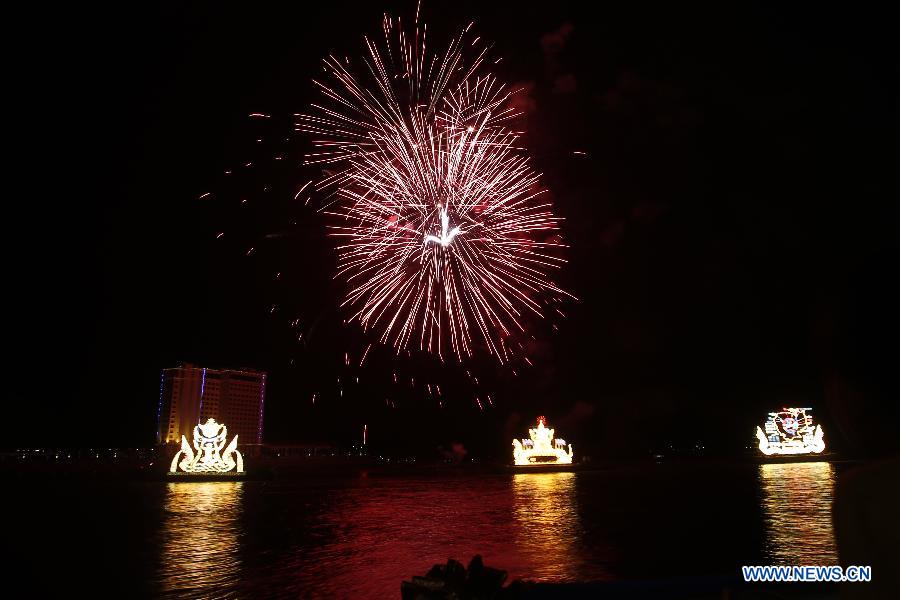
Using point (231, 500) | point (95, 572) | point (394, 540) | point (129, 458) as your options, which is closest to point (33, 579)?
point (95, 572)

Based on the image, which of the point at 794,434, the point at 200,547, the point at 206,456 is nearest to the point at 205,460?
the point at 206,456

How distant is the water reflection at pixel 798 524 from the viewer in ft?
28.8

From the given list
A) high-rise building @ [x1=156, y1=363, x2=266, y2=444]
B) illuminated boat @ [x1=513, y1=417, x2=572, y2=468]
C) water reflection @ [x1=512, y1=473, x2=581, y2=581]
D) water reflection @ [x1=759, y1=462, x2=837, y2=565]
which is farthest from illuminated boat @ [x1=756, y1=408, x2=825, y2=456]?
high-rise building @ [x1=156, y1=363, x2=266, y2=444]

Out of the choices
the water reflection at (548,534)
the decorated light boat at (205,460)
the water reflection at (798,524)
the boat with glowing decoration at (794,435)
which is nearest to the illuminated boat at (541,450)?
the boat with glowing decoration at (794,435)

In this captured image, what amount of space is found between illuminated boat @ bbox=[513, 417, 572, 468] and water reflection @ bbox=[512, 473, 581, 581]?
833 inches

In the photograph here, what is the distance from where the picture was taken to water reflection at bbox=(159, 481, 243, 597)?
300 inches

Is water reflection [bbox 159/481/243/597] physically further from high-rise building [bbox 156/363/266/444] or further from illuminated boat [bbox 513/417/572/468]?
high-rise building [bbox 156/363/266/444]

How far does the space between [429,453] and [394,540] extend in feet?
220

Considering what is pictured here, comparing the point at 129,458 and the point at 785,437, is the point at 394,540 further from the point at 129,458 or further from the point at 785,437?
the point at 785,437

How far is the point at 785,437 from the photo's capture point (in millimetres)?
42156

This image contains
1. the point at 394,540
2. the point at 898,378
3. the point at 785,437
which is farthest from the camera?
the point at 785,437

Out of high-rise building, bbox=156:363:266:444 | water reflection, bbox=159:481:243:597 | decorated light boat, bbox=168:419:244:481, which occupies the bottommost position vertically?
water reflection, bbox=159:481:243:597

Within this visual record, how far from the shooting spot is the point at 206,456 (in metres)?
28.7

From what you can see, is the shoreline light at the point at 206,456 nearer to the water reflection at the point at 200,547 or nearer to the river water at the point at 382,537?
the river water at the point at 382,537
